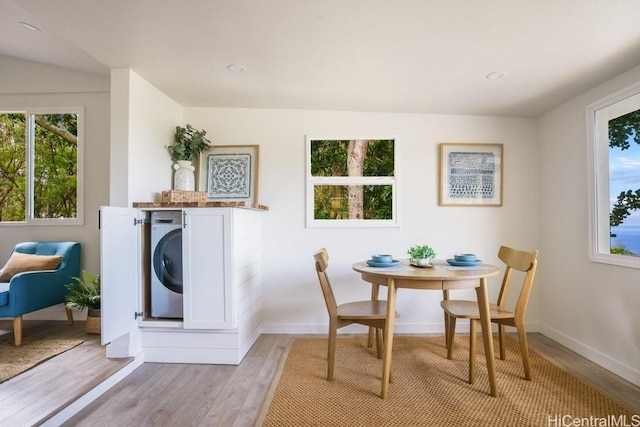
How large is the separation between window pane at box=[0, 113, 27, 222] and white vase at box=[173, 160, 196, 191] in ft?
6.65

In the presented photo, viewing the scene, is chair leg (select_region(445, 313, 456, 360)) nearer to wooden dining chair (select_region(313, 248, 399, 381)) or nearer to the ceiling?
wooden dining chair (select_region(313, 248, 399, 381))

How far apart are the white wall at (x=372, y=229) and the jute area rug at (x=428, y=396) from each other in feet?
2.17

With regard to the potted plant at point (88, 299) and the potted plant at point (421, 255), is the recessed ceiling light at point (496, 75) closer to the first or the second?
the potted plant at point (421, 255)

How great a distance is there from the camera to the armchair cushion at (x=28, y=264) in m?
2.98

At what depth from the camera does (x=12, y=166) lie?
11.5ft

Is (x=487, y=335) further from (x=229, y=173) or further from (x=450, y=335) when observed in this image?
(x=229, y=173)

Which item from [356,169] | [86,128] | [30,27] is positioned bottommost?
[356,169]

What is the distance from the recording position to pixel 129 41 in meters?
2.04

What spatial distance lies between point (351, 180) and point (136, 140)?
75.4 inches

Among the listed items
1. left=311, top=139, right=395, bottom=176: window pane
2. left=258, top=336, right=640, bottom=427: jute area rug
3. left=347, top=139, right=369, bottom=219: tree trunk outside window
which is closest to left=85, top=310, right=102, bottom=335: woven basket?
left=258, top=336, right=640, bottom=427: jute area rug

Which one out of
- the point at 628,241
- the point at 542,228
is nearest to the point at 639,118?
the point at 628,241

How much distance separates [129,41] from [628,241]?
3724 millimetres

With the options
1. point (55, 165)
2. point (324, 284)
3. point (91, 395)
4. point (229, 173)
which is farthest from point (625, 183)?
point (55, 165)

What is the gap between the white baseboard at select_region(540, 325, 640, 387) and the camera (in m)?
2.18
